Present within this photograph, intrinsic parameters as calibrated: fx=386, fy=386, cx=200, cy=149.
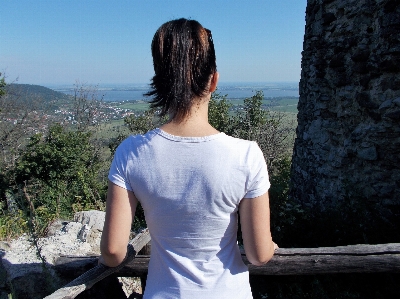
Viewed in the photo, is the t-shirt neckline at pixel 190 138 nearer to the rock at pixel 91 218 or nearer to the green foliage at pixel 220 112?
the rock at pixel 91 218

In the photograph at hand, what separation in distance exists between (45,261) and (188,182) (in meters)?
2.03

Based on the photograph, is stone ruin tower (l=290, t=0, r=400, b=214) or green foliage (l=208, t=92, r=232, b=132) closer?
stone ruin tower (l=290, t=0, r=400, b=214)

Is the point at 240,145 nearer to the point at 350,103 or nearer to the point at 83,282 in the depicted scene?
the point at 83,282

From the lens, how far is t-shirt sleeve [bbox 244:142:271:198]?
50.4 inches

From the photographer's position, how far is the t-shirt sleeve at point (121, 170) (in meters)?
1.29

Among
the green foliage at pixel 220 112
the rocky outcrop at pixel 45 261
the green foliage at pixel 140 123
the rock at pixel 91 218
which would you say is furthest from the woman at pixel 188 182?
the green foliage at pixel 140 123

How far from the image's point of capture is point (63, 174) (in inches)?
559

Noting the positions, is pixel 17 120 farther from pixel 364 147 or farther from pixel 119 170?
pixel 119 170

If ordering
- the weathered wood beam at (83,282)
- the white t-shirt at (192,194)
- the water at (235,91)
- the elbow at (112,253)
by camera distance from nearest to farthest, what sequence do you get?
the white t-shirt at (192,194) < the elbow at (112,253) < the weathered wood beam at (83,282) < the water at (235,91)

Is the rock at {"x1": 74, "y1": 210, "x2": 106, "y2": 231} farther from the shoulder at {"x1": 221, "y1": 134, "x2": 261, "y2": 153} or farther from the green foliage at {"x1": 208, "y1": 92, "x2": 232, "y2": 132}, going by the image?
the green foliage at {"x1": 208, "y1": 92, "x2": 232, "y2": 132}

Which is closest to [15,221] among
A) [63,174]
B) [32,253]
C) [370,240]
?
[32,253]

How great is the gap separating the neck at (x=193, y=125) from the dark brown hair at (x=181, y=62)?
0.06 ft

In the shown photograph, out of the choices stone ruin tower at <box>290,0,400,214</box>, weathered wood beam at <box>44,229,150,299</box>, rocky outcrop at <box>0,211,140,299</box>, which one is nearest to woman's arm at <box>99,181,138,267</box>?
weathered wood beam at <box>44,229,150,299</box>

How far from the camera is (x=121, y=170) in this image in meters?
1.29
